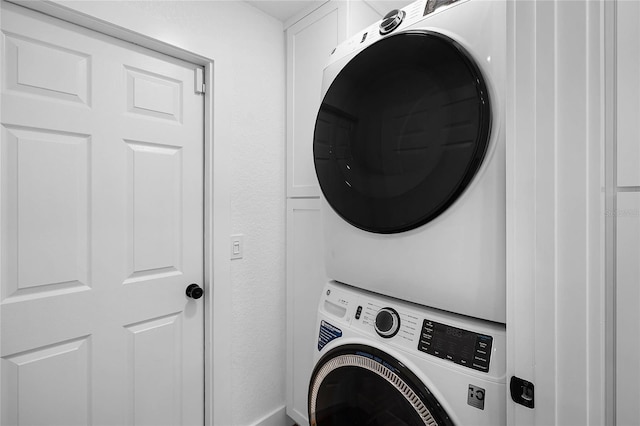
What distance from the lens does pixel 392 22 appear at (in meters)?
0.94

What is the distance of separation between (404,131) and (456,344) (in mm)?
554

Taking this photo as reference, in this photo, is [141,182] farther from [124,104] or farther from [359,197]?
[359,197]

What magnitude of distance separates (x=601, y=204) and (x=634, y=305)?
0.54 feet

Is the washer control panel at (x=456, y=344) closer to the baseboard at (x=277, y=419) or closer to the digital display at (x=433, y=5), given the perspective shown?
the digital display at (x=433, y=5)

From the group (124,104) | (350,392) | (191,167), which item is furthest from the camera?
(191,167)

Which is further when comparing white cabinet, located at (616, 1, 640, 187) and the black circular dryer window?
the black circular dryer window

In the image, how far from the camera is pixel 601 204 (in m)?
0.50

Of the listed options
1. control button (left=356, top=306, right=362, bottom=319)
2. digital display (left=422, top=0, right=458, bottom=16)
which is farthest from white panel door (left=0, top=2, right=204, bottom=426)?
digital display (left=422, top=0, right=458, bottom=16)

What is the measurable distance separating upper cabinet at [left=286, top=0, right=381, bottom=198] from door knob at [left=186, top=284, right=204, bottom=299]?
669mm

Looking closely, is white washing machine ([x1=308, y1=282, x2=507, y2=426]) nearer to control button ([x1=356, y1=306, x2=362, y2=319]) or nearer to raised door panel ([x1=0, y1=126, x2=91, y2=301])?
control button ([x1=356, y1=306, x2=362, y2=319])

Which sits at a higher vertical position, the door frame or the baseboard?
the door frame

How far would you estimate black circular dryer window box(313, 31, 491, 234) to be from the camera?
0.72 metres

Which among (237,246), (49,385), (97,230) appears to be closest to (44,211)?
(97,230)

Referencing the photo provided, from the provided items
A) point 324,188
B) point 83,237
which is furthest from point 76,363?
point 324,188
